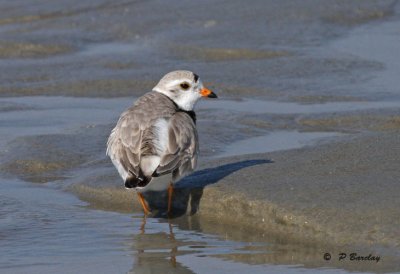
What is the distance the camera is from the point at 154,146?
262 inches

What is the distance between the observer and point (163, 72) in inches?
445

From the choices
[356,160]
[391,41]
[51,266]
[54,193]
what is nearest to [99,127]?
[54,193]

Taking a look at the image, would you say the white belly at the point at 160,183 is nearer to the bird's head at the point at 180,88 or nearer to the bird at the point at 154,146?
the bird at the point at 154,146

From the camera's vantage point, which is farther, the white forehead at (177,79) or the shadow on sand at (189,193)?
the white forehead at (177,79)

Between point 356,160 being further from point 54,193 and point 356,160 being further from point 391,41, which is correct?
point 391,41

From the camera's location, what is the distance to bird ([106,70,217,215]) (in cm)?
651

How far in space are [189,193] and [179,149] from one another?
57 centimetres

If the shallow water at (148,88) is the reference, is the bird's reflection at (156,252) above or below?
below

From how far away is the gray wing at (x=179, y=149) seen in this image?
659 centimetres
